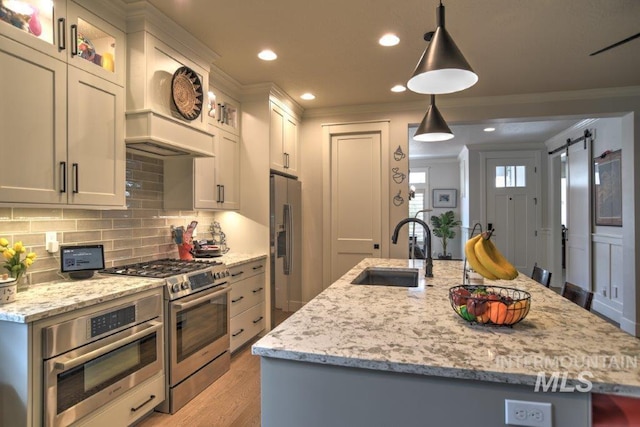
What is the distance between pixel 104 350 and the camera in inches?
70.4

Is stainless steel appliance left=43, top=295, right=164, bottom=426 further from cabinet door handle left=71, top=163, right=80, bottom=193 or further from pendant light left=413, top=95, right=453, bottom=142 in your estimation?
pendant light left=413, top=95, right=453, bottom=142

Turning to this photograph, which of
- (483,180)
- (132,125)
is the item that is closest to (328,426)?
(132,125)

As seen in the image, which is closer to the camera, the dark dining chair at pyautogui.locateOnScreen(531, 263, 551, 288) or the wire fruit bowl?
the wire fruit bowl

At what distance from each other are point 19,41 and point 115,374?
1719 millimetres

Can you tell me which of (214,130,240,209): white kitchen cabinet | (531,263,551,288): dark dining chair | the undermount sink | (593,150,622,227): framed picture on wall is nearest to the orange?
the undermount sink

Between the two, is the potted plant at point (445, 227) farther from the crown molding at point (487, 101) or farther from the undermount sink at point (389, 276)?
the undermount sink at point (389, 276)

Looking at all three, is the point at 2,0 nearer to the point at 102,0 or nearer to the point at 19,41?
the point at 19,41

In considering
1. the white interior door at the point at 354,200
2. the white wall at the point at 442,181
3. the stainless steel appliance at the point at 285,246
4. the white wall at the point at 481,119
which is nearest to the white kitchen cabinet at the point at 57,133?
the stainless steel appliance at the point at 285,246

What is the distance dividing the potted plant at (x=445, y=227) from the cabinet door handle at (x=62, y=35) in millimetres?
7264

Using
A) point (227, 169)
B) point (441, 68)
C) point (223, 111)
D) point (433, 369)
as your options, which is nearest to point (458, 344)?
point (433, 369)

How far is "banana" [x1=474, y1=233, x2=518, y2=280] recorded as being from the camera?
1.50 metres

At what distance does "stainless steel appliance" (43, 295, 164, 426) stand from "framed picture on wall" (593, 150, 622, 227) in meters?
4.92

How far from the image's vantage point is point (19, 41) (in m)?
1.71

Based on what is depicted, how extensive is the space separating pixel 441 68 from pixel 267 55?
80.1 inches
